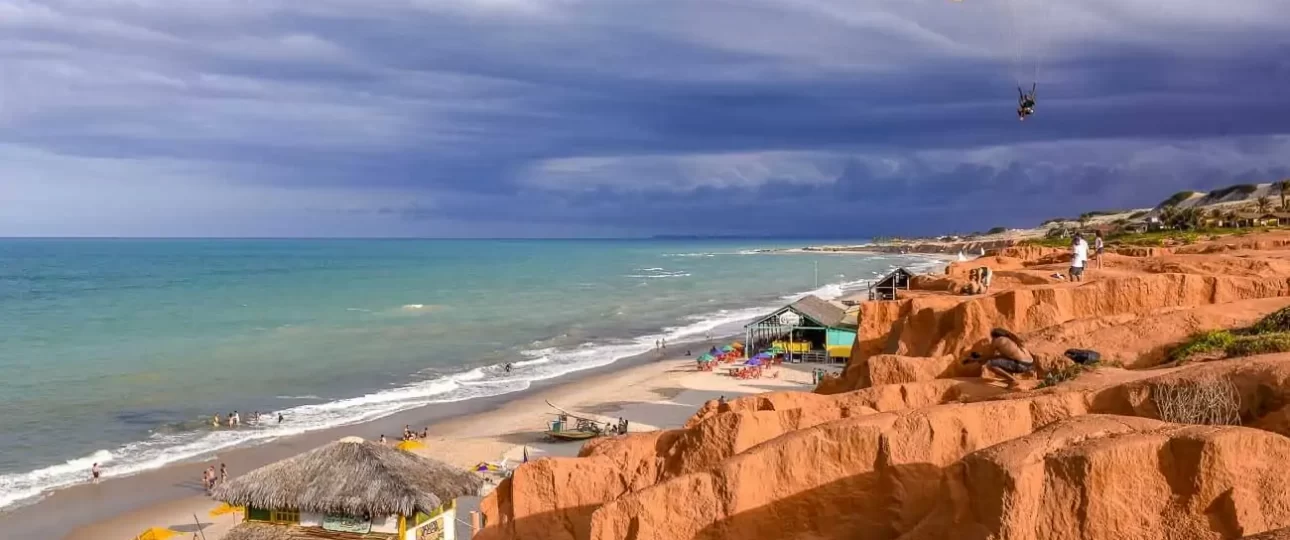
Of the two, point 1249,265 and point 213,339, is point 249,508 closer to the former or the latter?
point 1249,265

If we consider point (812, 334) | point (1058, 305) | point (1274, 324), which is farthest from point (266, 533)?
point (812, 334)

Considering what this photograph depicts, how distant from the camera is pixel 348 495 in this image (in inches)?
619

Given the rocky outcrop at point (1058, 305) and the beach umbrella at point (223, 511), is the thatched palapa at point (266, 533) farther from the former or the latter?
the rocky outcrop at point (1058, 305)

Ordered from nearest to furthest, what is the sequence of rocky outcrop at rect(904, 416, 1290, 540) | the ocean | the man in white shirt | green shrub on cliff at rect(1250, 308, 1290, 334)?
rocky outcrop at rect(904, 416, 1290, 540) < green shrub on cliff at rect(1250, 308, 1290, 334) < the man in white shirt < the ocean

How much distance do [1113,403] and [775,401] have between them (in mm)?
4508

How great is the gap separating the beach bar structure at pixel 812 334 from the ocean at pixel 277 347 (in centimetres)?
793

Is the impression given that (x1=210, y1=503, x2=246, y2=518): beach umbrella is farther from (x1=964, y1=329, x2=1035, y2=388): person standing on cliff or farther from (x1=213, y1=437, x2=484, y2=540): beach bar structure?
(x1=964, y1=329, x2=1035, y2=388): person standing on cliff

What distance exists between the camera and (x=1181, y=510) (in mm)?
8211

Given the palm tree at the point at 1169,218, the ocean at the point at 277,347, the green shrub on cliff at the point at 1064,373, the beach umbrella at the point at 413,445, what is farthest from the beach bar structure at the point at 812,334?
the palm tree at the point at 1169,218

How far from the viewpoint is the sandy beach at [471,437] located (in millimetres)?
23812

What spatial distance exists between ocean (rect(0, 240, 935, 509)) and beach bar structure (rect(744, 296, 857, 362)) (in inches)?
312

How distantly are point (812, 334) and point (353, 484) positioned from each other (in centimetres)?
3413

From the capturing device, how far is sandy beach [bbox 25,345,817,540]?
938 inches

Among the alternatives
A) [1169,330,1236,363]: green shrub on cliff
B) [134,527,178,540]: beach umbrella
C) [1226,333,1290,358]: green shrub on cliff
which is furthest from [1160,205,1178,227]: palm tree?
[134,527,178,540]: beach umbrella
